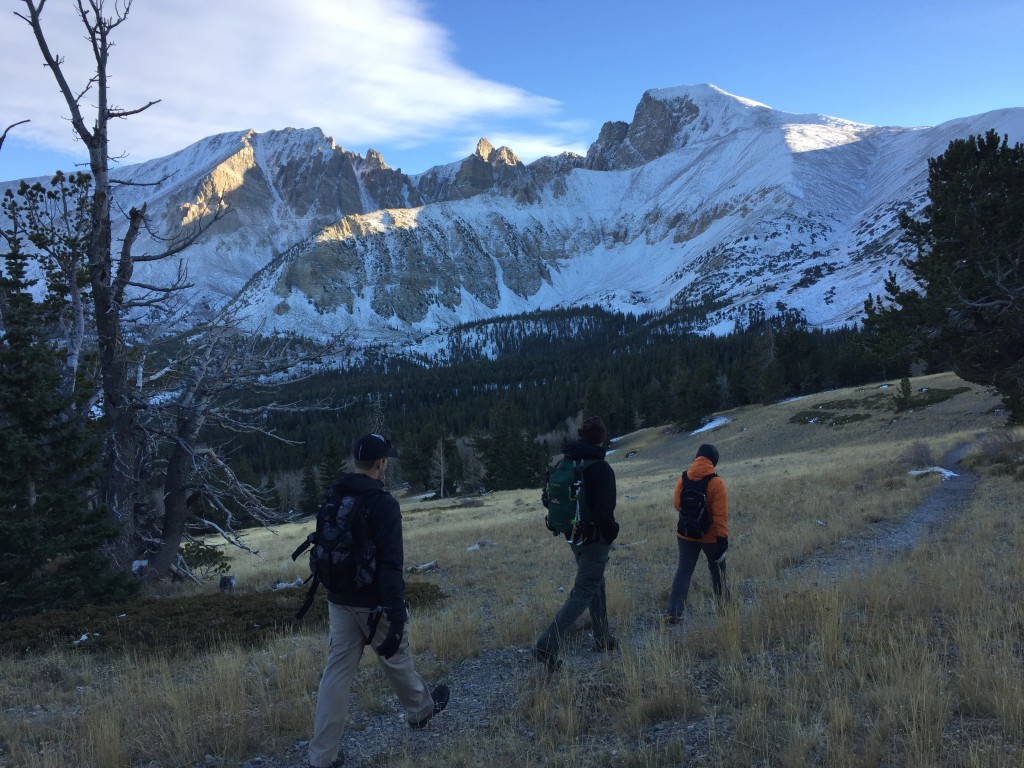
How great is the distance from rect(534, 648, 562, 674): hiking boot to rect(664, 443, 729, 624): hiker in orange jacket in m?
2.00

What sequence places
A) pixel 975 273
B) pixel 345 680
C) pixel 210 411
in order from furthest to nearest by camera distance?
1. pixel 975 273
2. pixel 210 411
3. pixel 345 680

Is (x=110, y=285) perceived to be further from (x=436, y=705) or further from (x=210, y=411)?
(x=436, y=705)

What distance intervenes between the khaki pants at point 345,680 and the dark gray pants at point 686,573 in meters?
3.30

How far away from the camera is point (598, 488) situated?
5266 mm

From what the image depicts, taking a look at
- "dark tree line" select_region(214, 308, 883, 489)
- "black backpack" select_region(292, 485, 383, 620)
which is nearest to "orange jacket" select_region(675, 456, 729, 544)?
"black backpack" select_region(292, 485, 383, 620)

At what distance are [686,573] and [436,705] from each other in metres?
3.41

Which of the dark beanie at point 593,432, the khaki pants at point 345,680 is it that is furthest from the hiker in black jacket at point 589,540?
the khaki pants at point 345,680

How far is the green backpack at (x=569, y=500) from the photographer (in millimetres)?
5262

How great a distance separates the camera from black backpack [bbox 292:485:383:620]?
3.99 m

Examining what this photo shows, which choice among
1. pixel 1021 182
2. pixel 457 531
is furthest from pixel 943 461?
pixel 457 531

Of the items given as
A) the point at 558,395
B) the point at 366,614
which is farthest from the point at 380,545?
the point at 558,395

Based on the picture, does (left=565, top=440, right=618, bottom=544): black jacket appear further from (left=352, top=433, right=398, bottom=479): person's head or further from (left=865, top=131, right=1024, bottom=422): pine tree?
(left=865, top=131, right=1024, bottom=422): pine tree

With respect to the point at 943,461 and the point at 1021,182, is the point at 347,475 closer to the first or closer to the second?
the point at 1021,182

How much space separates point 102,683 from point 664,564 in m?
8.05
